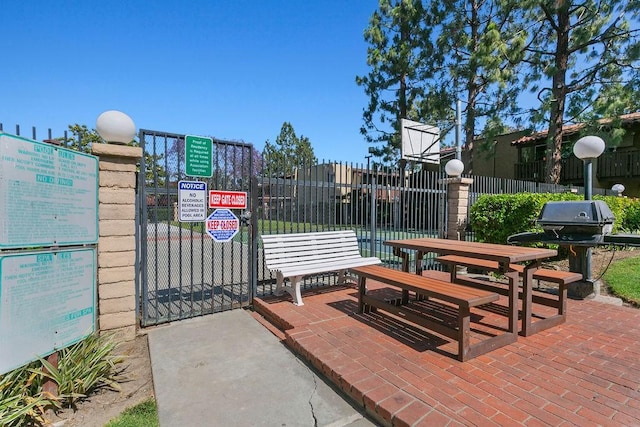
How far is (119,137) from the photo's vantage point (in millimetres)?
3629

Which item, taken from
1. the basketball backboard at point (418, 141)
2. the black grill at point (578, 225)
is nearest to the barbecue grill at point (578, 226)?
the black grill at point (578, 225)

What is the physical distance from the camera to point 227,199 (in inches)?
180

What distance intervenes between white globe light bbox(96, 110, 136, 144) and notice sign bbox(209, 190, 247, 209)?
1187mm

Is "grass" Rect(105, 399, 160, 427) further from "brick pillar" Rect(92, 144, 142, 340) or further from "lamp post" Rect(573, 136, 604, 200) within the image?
"lamp post" Rect(573, 136, 604, 200)

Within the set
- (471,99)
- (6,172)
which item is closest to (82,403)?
(6,172)

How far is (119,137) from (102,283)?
5.27 feet

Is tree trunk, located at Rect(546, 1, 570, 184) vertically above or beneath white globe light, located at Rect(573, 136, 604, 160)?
above

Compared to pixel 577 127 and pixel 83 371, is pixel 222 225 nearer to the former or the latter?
pixel 83 371

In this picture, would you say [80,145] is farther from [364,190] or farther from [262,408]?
[364,190]

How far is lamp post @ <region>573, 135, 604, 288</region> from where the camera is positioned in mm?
4953

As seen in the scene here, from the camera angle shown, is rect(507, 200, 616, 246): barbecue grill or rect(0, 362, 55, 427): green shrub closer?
rect(0, 362, 55, 427): green shrub

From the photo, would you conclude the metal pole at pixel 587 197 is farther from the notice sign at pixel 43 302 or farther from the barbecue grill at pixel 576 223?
the notice sign at pixel 43 302

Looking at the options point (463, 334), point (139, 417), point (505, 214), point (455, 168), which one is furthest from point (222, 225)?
point (505, 214)

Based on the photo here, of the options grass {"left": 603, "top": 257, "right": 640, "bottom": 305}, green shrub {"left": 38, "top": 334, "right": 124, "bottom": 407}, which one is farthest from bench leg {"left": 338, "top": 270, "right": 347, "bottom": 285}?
grass {"left": 603, "top": 257, "right": 640, "bottom": 305}
